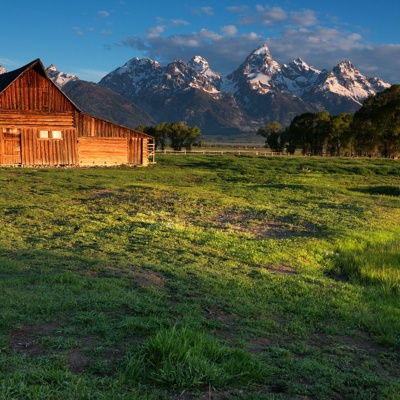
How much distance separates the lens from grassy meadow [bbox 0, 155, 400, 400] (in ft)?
13.5

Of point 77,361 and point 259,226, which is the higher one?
point 77,361

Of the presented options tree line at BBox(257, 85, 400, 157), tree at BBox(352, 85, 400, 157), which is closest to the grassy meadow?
tree at BBox(352, 85, 400, 157)

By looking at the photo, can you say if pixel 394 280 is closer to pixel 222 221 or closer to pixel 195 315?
pixel 195 315

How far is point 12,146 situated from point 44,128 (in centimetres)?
328

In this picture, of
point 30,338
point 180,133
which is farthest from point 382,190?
point 180,133

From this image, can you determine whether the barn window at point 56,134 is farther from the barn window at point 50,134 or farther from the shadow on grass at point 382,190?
the shadow on grass at point 382,190

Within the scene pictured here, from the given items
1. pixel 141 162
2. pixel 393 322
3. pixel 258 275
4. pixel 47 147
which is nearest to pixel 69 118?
pixel 47 147

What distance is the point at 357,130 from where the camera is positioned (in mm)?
78250

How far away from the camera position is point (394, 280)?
9.03m

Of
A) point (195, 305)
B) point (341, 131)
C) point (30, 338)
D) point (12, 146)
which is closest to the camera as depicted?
point (30, 338)

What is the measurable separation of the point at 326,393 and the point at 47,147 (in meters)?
37.8

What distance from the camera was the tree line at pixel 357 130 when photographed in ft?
233

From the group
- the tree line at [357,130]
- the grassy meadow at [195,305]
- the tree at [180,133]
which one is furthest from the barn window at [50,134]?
the tree at [180,133]

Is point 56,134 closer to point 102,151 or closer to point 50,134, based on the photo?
point 50,134
